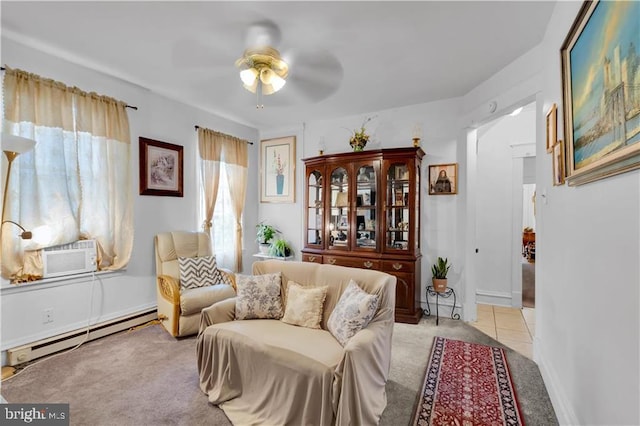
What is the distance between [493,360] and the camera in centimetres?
266

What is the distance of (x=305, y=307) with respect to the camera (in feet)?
7.47

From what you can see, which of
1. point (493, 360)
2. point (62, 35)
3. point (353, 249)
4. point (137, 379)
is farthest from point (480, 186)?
point (62, 35)

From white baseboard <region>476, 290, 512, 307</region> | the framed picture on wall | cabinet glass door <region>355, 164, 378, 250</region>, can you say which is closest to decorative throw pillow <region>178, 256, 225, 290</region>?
the framed picture on wall

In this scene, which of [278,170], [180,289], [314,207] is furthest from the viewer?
[278,170]

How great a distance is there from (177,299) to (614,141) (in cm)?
348

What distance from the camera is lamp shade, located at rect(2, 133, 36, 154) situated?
1948 mm

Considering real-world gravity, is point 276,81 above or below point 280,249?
above

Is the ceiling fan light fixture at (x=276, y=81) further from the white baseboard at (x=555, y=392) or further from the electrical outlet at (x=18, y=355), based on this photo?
the electrical outlet at (x=18, y=355)

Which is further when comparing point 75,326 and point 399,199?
point 399,199

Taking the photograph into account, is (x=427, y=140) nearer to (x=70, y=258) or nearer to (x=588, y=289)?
(x=588, y=289)

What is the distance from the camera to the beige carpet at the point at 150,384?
1.92 meters

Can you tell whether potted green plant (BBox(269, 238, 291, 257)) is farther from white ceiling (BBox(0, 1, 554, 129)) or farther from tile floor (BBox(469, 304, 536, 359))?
tile floor (BBox(469, 304, 536, 359))

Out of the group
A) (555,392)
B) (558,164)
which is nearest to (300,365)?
(555,392)

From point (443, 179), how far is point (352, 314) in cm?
262
